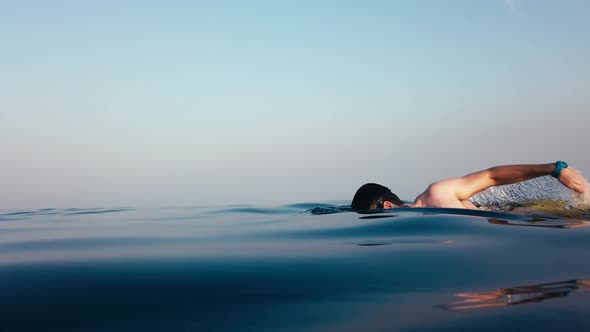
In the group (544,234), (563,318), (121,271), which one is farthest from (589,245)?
(121,271)

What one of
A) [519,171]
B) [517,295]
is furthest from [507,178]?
[517,295]

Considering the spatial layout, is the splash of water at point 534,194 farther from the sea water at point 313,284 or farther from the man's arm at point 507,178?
the sea water at point 313,284

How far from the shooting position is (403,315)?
6.11 ft

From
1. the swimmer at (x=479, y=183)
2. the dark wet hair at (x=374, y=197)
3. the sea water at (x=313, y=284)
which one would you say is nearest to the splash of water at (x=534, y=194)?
the swimmer at (x=479, y=183)

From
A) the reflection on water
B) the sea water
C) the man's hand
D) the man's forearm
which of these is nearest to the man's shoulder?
the man's forearm

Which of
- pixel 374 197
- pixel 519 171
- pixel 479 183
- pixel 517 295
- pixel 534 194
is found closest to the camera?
A: pixel 517 295

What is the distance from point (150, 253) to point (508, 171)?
4.57 metres

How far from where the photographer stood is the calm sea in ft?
5.95

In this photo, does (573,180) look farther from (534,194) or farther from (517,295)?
(517,295)

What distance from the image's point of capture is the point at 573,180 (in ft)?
20.1

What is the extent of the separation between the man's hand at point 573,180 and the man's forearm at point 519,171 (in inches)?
5.5

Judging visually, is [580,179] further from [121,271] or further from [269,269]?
[121,271]

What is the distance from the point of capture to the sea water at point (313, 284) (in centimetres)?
181

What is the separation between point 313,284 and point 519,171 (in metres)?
4.71
